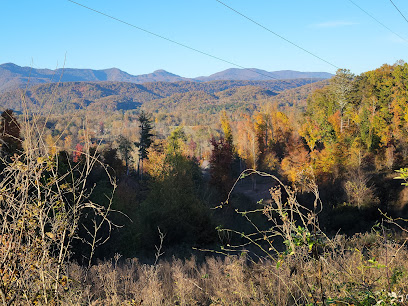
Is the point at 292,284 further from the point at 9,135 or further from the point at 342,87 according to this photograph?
the point at 342,87

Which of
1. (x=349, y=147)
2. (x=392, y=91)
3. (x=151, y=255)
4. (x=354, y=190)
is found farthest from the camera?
(x=392, y=91)

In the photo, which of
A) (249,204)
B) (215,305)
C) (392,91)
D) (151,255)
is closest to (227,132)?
(249,204)

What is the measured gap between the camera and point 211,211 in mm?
18938

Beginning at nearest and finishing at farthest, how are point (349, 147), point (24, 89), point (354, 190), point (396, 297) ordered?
point (396, 297) < point (24, 89) < point (354, 190) < point (349, 147)

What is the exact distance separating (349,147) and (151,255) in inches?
1105

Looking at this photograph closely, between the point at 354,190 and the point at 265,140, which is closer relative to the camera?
the point at 354,190

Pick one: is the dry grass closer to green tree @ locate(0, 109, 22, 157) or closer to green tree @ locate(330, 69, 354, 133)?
green tree @ locate(0, 109, 22, 157)

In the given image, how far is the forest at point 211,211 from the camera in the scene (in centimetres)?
265

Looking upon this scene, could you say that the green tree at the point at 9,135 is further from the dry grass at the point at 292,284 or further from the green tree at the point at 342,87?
the green tree at the point at 342,87

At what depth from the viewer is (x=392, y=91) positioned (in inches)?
1756

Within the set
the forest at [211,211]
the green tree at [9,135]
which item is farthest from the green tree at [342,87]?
the green tree at [9,135]

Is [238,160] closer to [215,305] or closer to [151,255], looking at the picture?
[151,255]

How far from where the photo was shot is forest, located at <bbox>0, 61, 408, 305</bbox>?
104 inches

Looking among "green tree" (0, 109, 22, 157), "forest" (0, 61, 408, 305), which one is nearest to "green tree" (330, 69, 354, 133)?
"forest" (0, 61, 408, 305)
